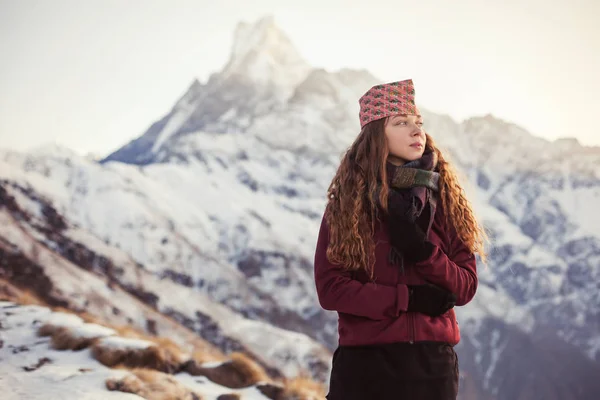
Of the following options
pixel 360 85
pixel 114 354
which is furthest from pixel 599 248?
pixel 114 354

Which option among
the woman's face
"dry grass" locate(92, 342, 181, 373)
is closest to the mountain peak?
"dry grass" locate(92, 342, 181, 373)

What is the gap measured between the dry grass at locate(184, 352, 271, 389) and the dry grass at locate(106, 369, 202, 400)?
1.12 m

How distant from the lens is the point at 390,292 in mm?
2025

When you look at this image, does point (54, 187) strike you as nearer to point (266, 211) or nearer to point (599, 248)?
point (266, 211)

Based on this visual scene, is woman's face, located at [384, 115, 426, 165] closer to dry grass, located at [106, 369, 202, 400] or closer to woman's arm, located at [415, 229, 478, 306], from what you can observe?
woman's arm, located at [415, 229, 478, 306]

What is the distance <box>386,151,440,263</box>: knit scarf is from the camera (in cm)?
210

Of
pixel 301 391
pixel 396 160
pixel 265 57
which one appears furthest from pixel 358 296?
pixel 265 57

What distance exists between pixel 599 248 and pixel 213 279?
393 ft

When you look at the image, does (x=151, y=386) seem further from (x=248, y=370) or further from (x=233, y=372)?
(x=248, y=370)

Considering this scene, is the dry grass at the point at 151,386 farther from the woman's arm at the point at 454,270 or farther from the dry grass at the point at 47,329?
the woman's arm at the point at 454,270

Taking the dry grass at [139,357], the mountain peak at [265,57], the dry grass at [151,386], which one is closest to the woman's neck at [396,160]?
the dry grass at [151,386]

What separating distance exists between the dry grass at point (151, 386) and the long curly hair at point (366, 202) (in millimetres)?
3920

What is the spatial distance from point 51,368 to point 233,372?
2.65 meters

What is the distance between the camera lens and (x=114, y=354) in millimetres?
6348
